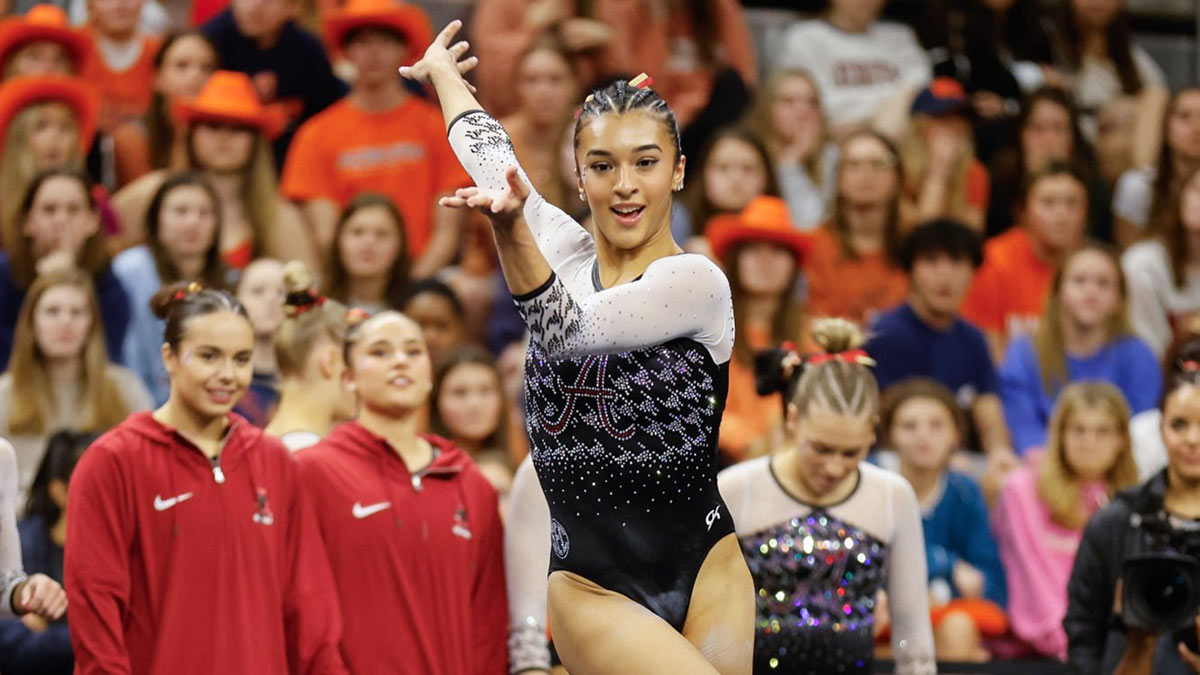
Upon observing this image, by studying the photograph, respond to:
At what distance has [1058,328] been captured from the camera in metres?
8.11

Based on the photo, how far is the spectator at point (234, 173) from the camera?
7.78 meters

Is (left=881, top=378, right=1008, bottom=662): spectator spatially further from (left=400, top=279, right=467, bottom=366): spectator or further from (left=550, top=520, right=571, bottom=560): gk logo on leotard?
(left=550, top=520, right=571, bottom=560): gk logo on leotard

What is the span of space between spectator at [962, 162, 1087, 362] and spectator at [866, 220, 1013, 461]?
64 cm

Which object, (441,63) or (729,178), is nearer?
(441,63)

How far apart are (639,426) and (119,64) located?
529 cm

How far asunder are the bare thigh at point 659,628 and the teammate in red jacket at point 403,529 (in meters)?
1.44

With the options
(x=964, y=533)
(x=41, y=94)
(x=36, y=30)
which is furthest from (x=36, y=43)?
(x=964, y=533)

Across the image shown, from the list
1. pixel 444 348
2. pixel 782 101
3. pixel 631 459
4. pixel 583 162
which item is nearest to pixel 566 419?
pixel 631 459

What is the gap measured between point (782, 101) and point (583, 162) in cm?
491

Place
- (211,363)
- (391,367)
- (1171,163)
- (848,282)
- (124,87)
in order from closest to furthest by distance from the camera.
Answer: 1. (211,363)
2. (391,367)
3. (848,282)
4. (124,87)
5. (1171,163)

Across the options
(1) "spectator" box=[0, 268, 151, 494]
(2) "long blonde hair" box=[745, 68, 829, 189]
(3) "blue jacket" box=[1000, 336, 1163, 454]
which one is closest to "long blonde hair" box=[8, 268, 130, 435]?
(1) "spectator" box=[0, 268, 151, 494]

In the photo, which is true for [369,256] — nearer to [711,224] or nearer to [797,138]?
[711,224]

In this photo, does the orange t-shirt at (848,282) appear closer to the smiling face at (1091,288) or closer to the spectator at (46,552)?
the smiling face at (1091,288)

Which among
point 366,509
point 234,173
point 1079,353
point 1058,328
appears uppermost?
point 234,173
